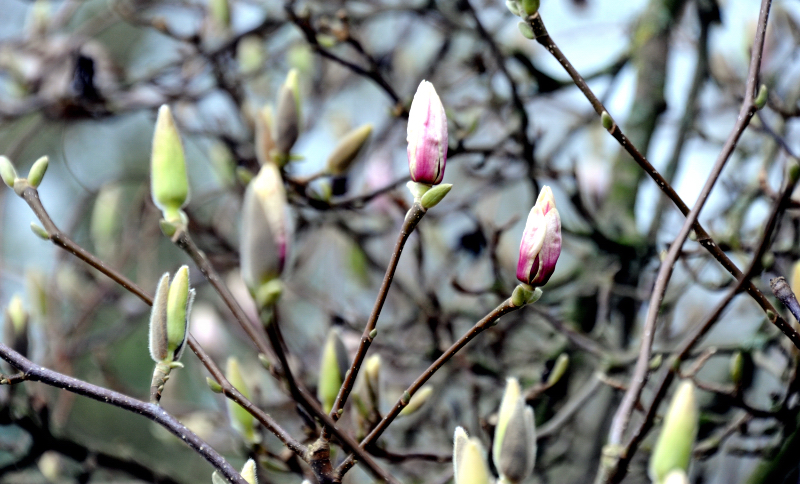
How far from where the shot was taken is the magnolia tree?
39cm

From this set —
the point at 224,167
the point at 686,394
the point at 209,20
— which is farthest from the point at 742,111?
the point at 209,20

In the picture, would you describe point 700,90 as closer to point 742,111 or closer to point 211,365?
point 742,111

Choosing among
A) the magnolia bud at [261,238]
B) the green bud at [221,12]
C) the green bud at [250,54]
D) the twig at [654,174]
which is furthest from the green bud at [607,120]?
the green bud at [250,54]

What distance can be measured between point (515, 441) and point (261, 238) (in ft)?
0.56

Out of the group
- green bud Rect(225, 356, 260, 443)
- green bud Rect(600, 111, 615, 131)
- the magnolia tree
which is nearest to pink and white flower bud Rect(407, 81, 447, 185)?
the magnolia tree

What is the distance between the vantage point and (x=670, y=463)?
1.12 ft

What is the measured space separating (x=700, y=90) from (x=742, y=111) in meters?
0.61

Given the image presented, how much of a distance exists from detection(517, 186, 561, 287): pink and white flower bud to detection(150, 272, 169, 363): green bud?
211mm

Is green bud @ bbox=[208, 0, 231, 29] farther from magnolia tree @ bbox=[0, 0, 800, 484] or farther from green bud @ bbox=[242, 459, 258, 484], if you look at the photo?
green bud @ bbox=[242, 459, 258, 484]

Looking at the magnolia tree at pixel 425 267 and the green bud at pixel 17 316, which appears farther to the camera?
the green bud at pixel 17 316

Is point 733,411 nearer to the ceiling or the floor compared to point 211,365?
nearer to the ceiling

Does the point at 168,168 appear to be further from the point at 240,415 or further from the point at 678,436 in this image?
the point at 678,436

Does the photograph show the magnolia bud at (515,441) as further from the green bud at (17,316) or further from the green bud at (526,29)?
the green bud at (17,316)

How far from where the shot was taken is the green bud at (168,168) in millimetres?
430
